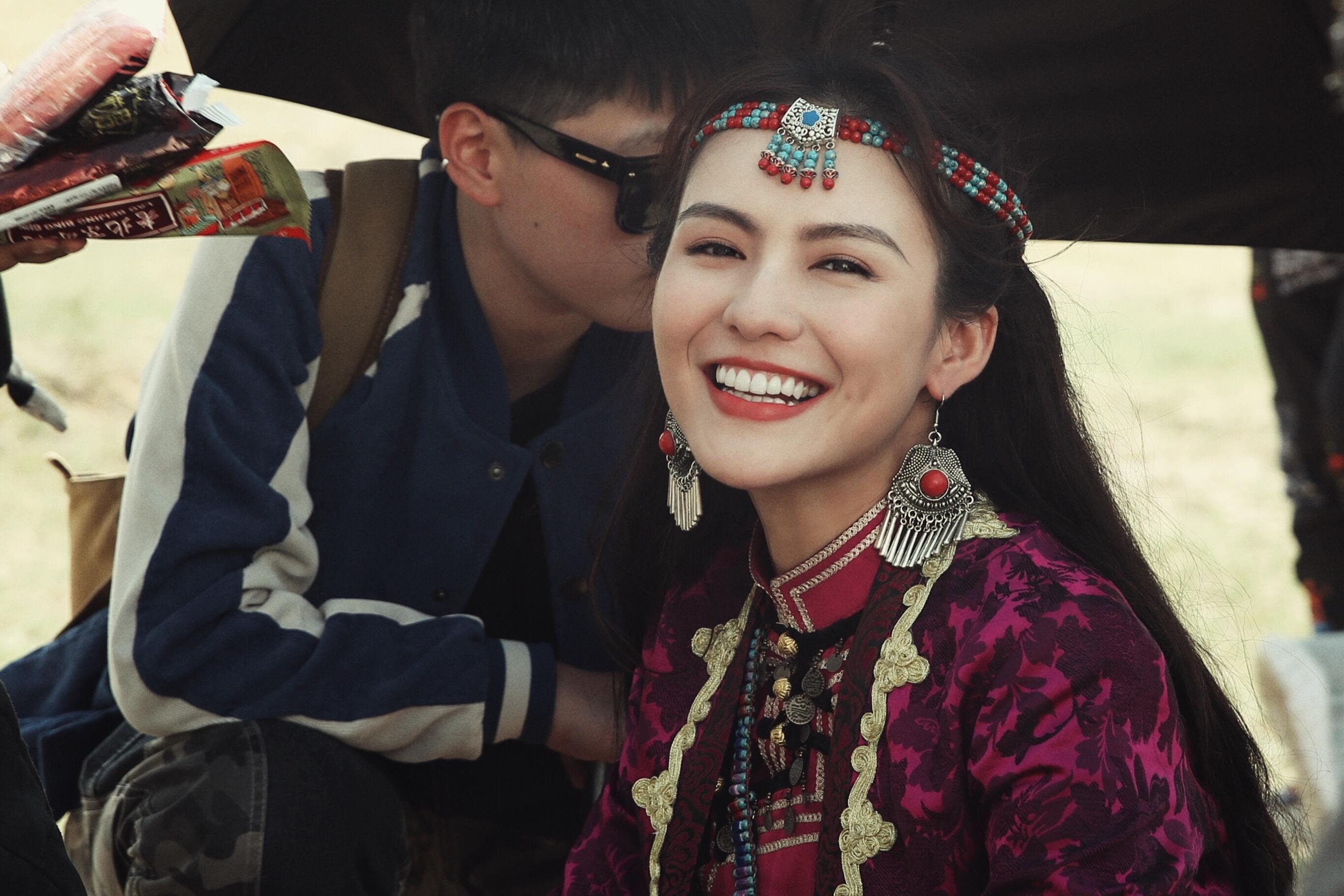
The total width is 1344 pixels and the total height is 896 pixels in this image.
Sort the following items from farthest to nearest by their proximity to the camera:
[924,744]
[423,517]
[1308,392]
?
[1308,392], [423,517], [924,744]

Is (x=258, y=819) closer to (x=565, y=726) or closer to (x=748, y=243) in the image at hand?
(x=565, y=726)

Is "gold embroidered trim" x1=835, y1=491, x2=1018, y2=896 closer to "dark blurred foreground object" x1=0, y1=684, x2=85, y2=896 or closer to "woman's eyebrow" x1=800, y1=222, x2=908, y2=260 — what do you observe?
"woman's eyebrow" x1=800, y1=222, x2=908, y2=260

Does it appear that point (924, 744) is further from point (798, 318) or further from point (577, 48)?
point (577, 48)

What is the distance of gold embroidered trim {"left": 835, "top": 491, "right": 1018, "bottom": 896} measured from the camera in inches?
72.6

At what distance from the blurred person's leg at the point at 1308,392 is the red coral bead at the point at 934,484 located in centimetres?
238

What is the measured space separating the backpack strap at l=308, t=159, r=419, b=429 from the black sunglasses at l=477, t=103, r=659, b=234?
290 millimetres

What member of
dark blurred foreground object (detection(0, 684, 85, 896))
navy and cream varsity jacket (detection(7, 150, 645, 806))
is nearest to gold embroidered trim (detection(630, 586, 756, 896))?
navy and cream varsity jacket (detection(7, 150, 645, 806))

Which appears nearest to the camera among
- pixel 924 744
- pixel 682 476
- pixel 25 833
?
pixel 25 833

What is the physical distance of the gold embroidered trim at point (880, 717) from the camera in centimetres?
184

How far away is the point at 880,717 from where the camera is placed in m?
1.88

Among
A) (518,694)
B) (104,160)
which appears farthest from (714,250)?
(518,694)

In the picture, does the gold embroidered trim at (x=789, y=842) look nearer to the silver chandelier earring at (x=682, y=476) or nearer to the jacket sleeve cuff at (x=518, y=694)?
the silver chandelier earring at (x=682, y=476)

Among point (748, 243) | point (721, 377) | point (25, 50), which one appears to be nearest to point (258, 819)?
point (721, 377)

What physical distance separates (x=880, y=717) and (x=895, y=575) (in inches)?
8.3
